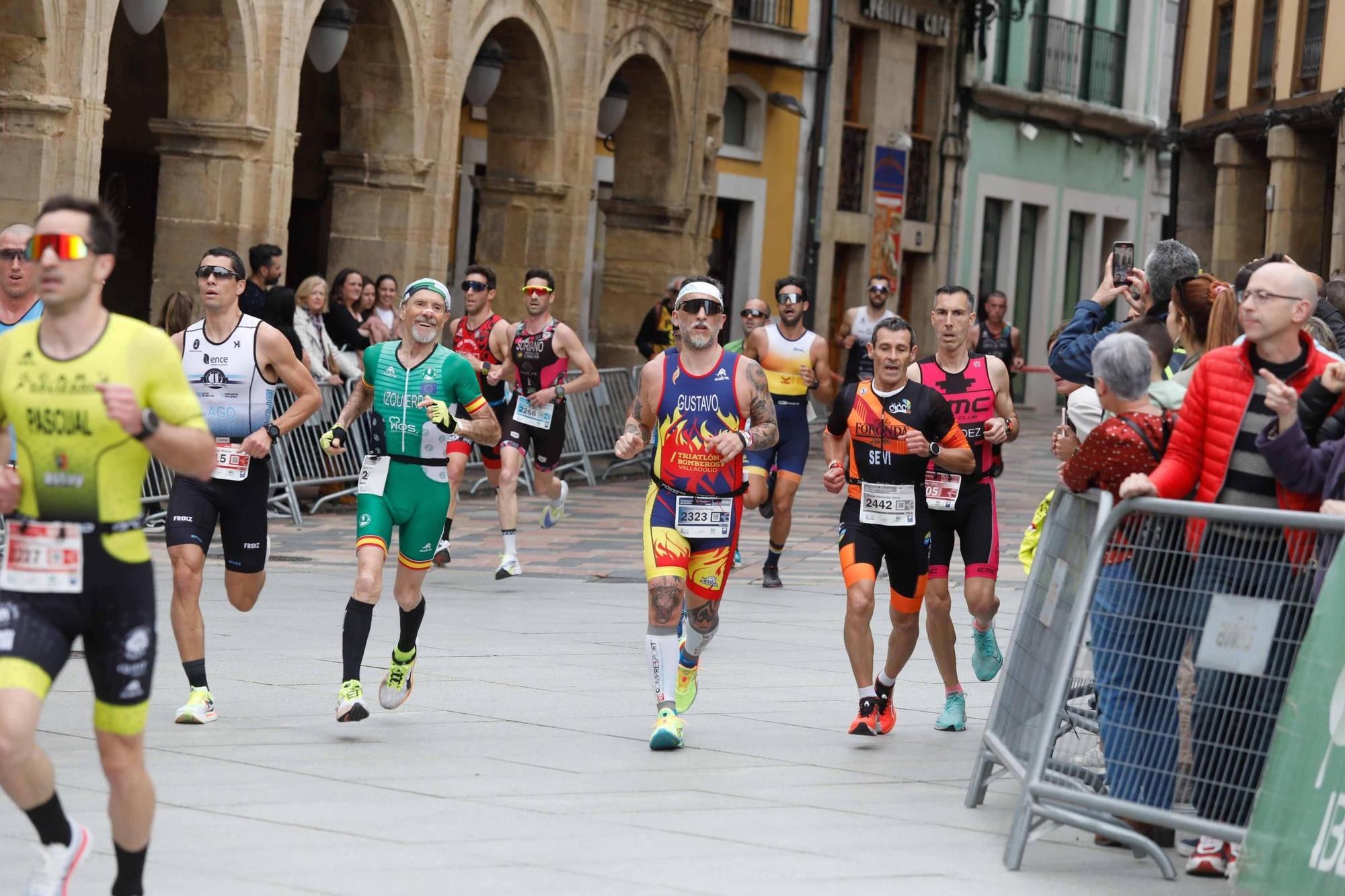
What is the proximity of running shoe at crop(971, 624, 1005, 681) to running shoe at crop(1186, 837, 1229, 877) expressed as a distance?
10.8 ft

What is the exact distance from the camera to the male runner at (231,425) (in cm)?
933

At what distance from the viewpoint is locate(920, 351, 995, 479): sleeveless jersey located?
1005 cm

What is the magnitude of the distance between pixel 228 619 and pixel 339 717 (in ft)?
11.0

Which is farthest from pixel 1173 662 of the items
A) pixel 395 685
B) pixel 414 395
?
pixel 414 395

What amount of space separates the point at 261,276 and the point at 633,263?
38.8 feet

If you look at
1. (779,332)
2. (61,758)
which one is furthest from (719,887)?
(779,332)

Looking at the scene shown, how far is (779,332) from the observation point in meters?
15.4

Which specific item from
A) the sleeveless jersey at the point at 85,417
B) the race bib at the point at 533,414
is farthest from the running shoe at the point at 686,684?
the race bib at the point at 533,414

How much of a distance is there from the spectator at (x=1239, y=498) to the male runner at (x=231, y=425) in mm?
3779

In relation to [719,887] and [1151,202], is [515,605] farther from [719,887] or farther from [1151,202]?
[1151,202]

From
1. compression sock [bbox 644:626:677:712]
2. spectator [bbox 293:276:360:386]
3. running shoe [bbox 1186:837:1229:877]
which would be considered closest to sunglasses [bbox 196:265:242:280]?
compression sock [bbox 644:626:677:712]

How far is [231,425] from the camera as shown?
9.49 meters

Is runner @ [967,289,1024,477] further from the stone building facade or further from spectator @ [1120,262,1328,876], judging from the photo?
spectator @ [1120,262,1328,876]

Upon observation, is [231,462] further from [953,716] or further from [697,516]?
[953,716]
